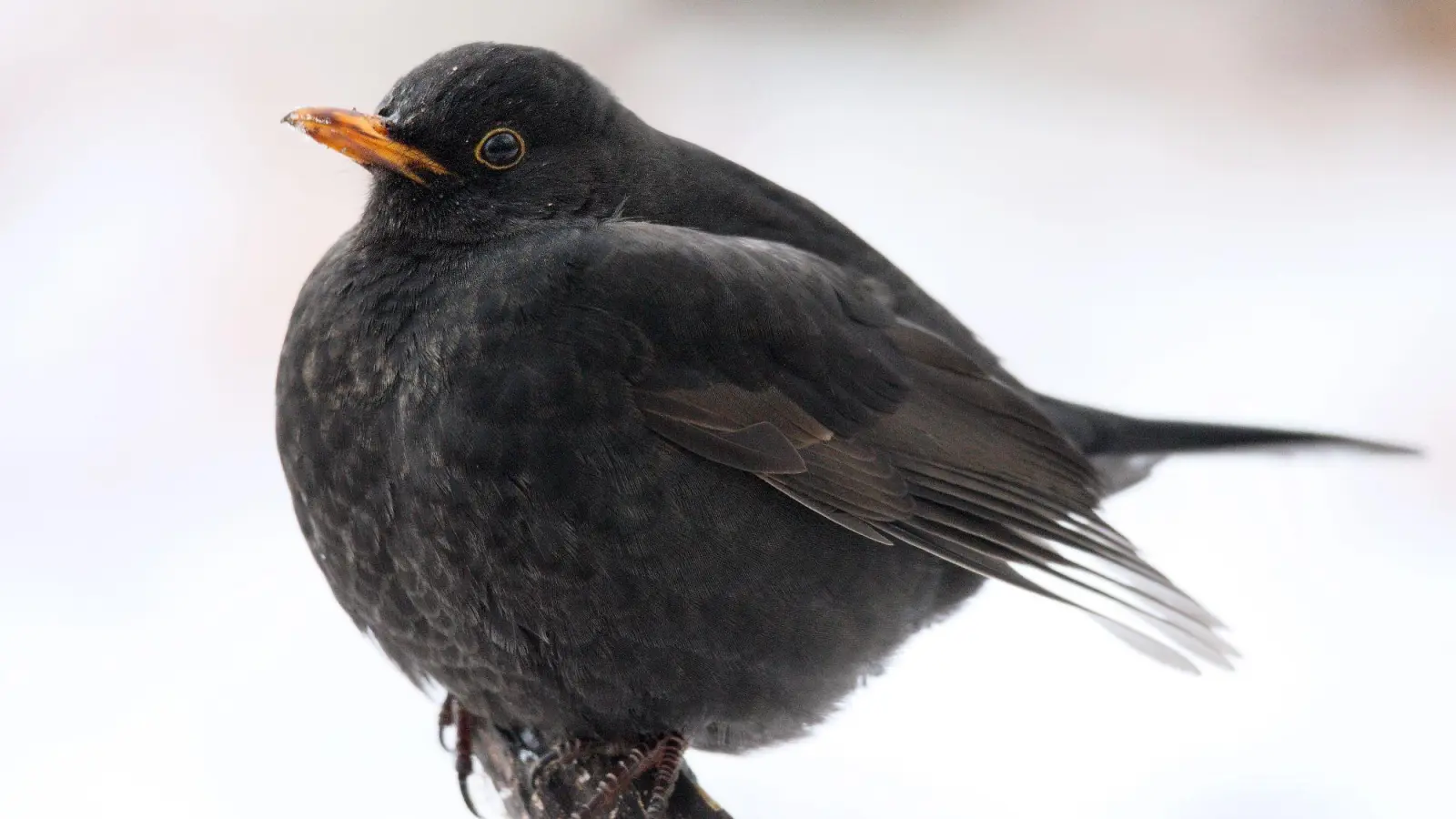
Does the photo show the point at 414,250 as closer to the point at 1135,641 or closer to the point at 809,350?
the point at 809,350

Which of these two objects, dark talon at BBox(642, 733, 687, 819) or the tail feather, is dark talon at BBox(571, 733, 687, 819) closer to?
dark talon at BBox(642, 733, 687, 819)

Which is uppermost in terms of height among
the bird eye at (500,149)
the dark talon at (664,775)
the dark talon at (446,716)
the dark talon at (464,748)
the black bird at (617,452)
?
the bird eye at (500,149)

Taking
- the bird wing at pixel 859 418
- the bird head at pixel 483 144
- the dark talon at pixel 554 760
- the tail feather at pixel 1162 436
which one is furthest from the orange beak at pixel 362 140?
the tail feather at pixel 1162 436

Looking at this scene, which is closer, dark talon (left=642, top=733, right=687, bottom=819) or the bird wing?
the bird wing

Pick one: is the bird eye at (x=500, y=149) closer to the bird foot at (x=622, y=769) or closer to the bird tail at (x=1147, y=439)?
the bird foot at (x=622, y=769)

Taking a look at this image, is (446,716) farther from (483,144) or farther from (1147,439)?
(1147,439)

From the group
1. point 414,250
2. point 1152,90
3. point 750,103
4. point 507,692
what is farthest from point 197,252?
point 1152,90

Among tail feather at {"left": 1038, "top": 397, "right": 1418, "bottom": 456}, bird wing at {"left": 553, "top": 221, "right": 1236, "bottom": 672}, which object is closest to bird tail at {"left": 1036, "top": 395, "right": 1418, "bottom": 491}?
tail feather at {"left": 1038, "top": 397, "right": 1418, "bottom": 456}

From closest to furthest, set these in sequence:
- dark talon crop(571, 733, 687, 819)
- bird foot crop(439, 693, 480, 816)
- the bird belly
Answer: the bird belly < dark talon crop(571, 733, 687, 819) < bird foot crop(439, 693, 480, 816)
